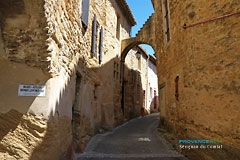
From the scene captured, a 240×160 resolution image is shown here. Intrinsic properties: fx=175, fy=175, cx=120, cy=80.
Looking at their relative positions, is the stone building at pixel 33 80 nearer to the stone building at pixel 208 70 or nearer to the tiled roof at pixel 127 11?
the stone building at pixel 208 70

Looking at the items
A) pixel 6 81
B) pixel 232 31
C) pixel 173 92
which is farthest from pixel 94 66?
pixel 232 31

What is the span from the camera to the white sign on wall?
2.77 meters

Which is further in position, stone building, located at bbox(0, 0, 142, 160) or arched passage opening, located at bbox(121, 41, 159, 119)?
arched passage opening, located at bbox(121, 41, 159, 119)

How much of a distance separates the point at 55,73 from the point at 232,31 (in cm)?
331

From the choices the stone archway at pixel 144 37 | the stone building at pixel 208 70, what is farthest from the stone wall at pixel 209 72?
the stone archway at pixel 144 37

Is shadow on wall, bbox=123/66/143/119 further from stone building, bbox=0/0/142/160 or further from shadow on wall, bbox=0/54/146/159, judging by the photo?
stone building, bbox=0/0/142/160

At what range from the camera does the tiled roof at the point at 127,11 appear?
34.0ft

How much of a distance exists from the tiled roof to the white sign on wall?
341 inches

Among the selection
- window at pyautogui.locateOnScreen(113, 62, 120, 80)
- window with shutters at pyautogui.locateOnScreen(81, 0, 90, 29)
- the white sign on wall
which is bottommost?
the white sign on wall

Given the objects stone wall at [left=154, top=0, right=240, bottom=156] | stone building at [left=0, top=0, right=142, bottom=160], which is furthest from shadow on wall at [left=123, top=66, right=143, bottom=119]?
stone building at [left=0, top=0, right=142, bottom=160]

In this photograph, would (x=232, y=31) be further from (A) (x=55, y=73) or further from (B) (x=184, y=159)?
(A) (x=55, y=73)

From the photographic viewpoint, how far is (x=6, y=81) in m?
2.82

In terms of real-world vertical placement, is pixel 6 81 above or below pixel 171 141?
above

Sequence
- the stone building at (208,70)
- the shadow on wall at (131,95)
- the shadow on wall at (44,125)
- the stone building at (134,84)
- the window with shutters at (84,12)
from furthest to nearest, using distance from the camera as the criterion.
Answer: the stone building at (134,84), the shadow on wall at (131,95), the window with shutters at (84,12), the stone building at (208,70), the shadow on wall at (44,125)
